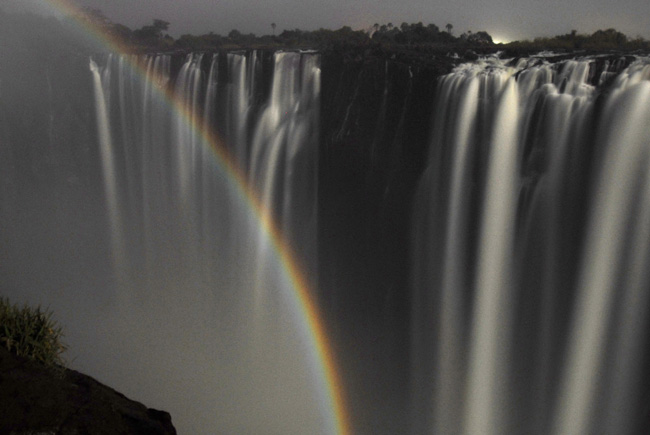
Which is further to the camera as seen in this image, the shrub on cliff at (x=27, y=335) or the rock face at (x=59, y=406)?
the shrub on cliff at (x=27, y=335)

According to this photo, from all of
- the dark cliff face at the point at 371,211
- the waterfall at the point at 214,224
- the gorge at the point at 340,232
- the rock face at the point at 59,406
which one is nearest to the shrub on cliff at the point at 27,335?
the rock face at the point at 59,406

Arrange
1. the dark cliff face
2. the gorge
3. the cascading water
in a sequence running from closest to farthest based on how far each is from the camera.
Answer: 1. the cascading water
2. the gorge
3. the dark cliff face

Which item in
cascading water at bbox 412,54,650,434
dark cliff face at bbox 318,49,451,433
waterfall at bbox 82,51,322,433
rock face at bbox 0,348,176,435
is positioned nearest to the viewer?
rock face at bbox 0,348,176,435

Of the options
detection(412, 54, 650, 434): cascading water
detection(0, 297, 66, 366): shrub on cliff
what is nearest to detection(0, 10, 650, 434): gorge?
detection(412, 54, 650, 434): cascading water

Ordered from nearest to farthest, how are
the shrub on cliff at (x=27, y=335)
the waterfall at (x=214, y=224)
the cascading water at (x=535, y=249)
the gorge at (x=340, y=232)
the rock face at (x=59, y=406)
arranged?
the rock face at (x=59, y=406)
the shrub on cliff at (x=27, y=335)
the cascading water at (x=535, y=249)
the gorge at (x=340, y=232)
the waterfall at (x=214, y=224)

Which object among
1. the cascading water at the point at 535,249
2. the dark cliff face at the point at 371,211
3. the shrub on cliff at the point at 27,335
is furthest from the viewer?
the dark cliff face at the point at 371,211

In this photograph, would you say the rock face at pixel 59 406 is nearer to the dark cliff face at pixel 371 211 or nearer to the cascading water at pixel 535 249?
the cascading water at pixel 535 249

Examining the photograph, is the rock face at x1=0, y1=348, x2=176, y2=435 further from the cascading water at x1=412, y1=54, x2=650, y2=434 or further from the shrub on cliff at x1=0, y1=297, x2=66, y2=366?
the cascading water at x1=412, y1=54, x2=650, y2=434

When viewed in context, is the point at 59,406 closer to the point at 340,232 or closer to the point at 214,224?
the point at 340,232
